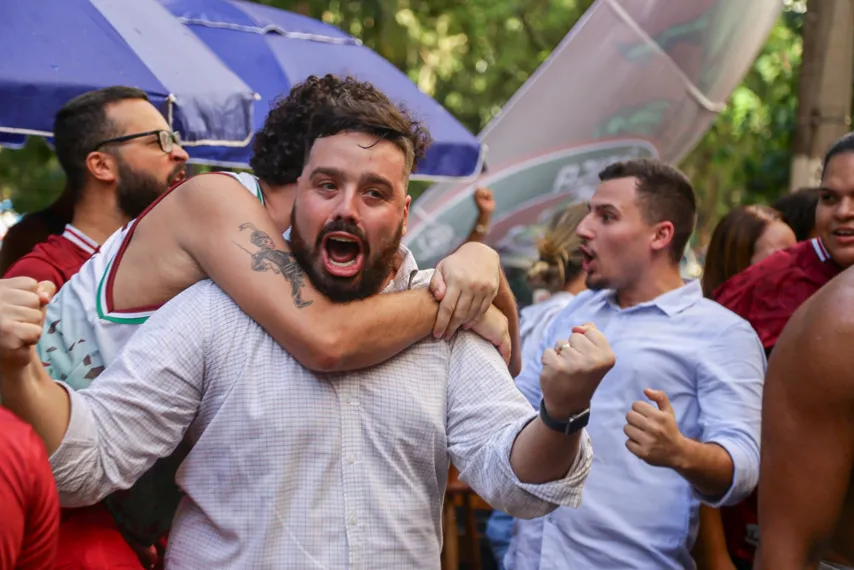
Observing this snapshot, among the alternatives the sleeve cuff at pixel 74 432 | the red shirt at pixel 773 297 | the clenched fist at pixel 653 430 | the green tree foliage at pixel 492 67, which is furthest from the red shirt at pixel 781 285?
the green tree foliage at pixel 492 67

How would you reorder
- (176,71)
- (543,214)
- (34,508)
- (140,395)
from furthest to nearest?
(543,214), (176,71), (140,395), (34,508)

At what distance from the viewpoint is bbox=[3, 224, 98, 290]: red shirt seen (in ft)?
11.6

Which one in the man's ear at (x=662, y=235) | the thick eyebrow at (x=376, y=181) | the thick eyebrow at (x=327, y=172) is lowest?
the man's ear at (x=662, y=235)

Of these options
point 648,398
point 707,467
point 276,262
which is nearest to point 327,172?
point 276,262

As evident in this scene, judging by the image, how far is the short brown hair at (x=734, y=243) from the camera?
5340 millimetres

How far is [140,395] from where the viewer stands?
231cm

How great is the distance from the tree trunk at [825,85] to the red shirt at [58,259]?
16.6 feet

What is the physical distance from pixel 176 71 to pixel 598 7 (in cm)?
365

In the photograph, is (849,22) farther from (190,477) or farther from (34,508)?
(34,508)

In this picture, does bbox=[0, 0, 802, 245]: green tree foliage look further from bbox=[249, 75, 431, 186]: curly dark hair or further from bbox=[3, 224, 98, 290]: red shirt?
bbox=[249, 75, 431, 186]: curly dark hair

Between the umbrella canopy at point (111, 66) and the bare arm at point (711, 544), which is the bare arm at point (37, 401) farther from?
the bare arm at point (711, 544)

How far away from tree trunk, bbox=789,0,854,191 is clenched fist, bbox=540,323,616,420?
18.3 ft

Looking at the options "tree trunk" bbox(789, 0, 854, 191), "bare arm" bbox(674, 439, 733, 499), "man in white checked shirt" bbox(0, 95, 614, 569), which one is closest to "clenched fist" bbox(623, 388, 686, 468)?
"bare arm" bbox(674, 439, 733, 499)

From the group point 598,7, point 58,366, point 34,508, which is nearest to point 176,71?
point 58,366
